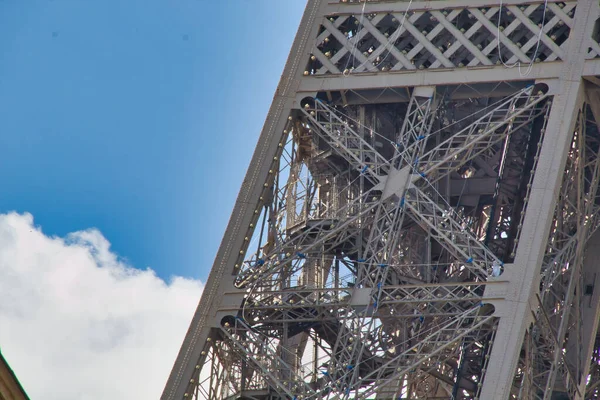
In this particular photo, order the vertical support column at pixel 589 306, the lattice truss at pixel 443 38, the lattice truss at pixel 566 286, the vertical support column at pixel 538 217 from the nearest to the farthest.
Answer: the vertical support column at pixel 538 217 < the lattice truss at pixel 566 286 < the lattice truss at pixel 443 38 < the vertical support column at pixel 589 306

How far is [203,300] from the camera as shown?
33031 mm

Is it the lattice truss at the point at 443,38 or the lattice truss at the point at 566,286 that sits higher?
the lattice truss at the point at 443,38

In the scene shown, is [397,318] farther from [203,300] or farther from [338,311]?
[203,300]

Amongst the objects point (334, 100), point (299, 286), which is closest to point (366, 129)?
point (334, 100)

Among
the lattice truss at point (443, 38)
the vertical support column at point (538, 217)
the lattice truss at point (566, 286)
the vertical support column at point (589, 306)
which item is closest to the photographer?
the vertical support column at point (538, 217)

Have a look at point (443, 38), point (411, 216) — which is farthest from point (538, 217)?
point (443, 38)

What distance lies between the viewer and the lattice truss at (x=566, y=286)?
3288 cm

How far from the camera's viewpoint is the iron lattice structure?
32.4 metres

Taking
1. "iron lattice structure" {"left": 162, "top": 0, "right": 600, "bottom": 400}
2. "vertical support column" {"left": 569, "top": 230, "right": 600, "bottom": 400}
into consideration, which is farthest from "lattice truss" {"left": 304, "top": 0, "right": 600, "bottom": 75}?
"vertical support column" {"left": 569, "top": 230, "right": 600, "bottom": 400}

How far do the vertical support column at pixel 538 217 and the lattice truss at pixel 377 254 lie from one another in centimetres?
33

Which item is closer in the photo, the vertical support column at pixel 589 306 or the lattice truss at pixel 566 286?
the lattice truss at pixel 566 286

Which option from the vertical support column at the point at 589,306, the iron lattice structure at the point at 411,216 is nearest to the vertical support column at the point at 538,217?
the iron lattice structure at the point at 411,216

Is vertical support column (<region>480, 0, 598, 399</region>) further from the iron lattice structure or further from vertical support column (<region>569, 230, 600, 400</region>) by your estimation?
vertical support column (<region>569, 230, 600, 400</region>)

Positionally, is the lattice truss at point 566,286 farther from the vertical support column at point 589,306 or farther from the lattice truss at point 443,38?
the lattice truss at point 443,38
